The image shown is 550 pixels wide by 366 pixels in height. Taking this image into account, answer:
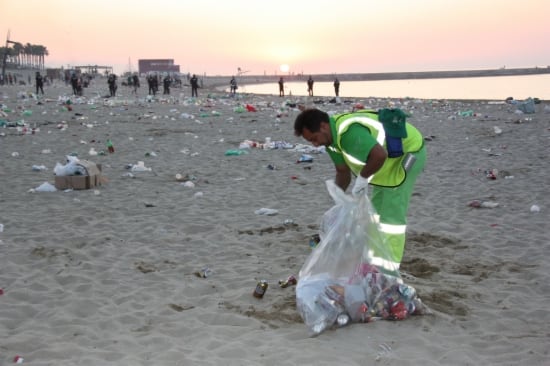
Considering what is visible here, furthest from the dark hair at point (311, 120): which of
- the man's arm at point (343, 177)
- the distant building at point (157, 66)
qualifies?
the distant building at point (157, 66)

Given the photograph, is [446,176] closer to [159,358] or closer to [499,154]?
[499,154]

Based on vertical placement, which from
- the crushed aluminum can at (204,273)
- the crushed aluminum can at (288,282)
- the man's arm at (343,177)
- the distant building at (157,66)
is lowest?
the crushed aluminum can at (204,273)

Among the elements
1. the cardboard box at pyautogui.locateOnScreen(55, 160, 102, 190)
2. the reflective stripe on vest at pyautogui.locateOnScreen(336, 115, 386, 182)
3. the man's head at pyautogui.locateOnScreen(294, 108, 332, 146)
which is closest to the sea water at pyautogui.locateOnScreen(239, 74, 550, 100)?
the cardboard box at pyautogui.locateOnScreen(55, 160, 102, 190)

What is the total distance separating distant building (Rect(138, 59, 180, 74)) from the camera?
88000 mm

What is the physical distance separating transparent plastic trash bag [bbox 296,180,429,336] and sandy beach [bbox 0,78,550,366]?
0.32ft

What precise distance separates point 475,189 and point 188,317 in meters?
5.03

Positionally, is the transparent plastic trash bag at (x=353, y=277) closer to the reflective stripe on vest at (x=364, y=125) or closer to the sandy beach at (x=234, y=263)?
the sandy beach at (x=234, y=263)

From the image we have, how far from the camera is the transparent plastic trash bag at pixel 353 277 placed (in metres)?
3.31

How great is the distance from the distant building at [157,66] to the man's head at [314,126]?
3449 inches

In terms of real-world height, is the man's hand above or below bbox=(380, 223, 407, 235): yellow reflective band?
above

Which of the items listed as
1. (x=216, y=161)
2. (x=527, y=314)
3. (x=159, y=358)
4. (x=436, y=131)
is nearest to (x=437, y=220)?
(x=527, y=314)

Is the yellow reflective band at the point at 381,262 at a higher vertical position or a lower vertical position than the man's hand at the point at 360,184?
lower

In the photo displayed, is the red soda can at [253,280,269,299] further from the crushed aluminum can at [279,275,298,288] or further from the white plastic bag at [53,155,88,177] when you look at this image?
the white plastic bag at [53,155,88,177]

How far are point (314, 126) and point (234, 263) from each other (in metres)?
1.78
